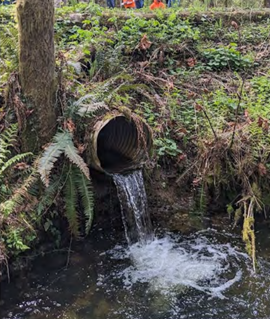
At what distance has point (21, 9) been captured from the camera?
15.0 feet

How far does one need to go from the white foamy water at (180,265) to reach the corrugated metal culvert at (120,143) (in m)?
1.09

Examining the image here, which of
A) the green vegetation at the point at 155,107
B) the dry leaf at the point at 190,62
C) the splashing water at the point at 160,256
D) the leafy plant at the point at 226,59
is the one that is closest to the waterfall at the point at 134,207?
the splashing water at the point at 160,256

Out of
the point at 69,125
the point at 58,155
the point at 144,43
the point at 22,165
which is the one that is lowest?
the point at 22,165

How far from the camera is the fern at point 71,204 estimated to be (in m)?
4.53

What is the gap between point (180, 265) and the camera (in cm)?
474

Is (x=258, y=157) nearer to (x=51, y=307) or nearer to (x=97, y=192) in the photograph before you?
(x=97, y=192)

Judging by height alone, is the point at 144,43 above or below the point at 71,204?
above

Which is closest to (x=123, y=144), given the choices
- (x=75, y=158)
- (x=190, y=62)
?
(x=75, y=158)

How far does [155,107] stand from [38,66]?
2.26 m

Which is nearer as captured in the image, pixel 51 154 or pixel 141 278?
pixel 51 154

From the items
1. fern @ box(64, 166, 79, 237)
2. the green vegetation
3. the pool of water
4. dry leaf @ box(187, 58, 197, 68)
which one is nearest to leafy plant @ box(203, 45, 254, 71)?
the green vegetation

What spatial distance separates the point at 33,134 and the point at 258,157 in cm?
309

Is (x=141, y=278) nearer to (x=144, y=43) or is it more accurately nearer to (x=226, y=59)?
(x=144, y=43)

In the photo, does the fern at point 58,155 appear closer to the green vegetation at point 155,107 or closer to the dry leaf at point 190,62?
the green vegetation at point 155,107
